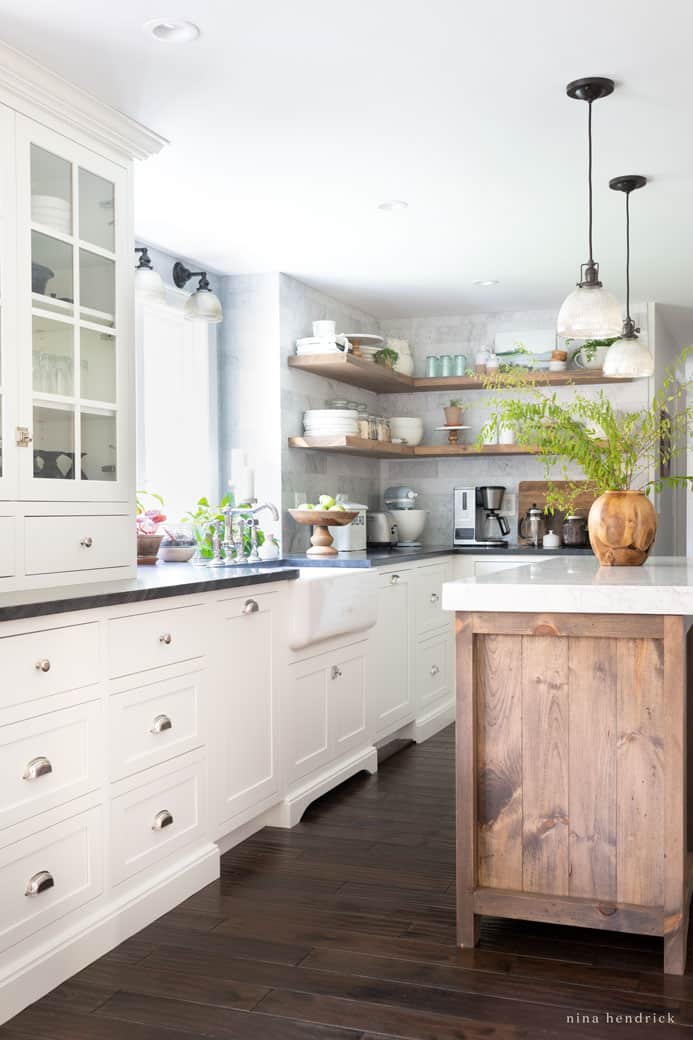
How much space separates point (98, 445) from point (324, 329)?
2.25 meters

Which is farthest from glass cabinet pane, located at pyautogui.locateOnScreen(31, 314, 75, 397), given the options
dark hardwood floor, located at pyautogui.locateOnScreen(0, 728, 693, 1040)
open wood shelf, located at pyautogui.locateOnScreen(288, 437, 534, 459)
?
open wood shelf, located at pyautogui.locateOnScreen(288, 437, 534, 459)

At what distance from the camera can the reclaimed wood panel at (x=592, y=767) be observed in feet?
8.50

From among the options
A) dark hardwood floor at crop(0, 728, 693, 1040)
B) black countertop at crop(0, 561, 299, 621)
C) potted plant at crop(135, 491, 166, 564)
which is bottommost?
dark hardwood floor at crop(0, 728, 693, 1040)

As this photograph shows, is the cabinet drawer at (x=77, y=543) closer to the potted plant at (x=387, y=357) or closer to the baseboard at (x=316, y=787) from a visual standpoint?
the baseboard at (x=316, y=787)

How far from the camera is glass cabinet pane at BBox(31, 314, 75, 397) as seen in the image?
2914 millimetres

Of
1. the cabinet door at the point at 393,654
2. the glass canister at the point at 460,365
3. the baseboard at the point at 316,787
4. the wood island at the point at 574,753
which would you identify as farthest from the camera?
the glass canister at the point at 460,365

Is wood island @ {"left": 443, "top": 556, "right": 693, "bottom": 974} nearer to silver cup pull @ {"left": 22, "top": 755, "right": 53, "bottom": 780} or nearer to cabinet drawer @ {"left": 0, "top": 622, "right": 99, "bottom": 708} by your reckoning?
cabinet drawer @ {"left": 0, "top": 622, "right": 99, "bottom": 708}

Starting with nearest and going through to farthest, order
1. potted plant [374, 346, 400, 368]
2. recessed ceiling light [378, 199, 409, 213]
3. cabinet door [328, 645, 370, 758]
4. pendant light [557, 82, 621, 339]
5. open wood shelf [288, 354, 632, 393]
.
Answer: pendant light [557, 82, 621, 339]
recessed ceiling light [378, 199, 409, 213]
cabinet door [328, 645, 370, 758]
open wood shelf [288, 354, 632, 393]
potted plant [374, 346, 400, 368]

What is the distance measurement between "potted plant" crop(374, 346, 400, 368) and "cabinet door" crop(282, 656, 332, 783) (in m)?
2.30

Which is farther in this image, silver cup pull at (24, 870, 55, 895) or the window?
the window

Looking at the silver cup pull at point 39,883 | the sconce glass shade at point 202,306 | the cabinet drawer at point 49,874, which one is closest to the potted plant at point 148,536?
the sconce glass shade at point 202,306

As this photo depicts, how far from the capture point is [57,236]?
2986mm

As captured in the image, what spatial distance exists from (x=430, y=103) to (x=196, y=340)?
2.23m

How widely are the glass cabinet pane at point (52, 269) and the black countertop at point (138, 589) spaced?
0.83m
